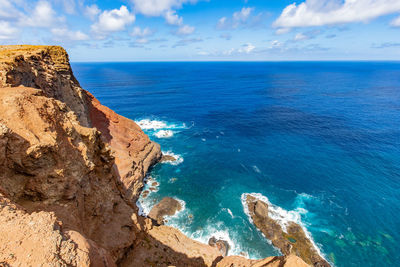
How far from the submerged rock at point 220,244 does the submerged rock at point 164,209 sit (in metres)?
10.9

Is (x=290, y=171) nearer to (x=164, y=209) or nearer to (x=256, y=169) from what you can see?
(x=256, y=169)

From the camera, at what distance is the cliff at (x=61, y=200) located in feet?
33.3

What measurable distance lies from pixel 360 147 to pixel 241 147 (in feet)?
131

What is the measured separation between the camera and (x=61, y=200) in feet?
56.0

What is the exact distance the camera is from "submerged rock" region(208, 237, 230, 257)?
124 feet

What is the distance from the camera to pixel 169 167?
61.9m

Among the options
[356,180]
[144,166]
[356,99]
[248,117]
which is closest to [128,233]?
[144,166]

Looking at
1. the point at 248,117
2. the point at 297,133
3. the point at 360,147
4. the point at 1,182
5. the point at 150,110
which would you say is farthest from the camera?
the point at 150,110

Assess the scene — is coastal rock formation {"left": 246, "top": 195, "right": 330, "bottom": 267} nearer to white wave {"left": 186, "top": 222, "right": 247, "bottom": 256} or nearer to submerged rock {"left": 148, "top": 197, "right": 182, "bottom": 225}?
white wave {"left": 186, "top": 222, "right": 247, "bottom": 256}

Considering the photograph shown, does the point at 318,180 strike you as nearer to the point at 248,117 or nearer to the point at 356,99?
the point at 248,117

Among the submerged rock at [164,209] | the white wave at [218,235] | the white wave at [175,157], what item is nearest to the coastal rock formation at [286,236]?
the white wave at [218,235]

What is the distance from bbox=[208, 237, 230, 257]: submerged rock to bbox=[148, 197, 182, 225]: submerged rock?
1088cm

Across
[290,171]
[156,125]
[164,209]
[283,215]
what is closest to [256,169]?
[290,171]

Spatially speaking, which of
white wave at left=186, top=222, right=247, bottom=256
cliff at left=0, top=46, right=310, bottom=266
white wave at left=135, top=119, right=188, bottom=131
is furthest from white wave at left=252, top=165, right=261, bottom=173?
white wave at left=135, top=119, right=188, bottom=131
